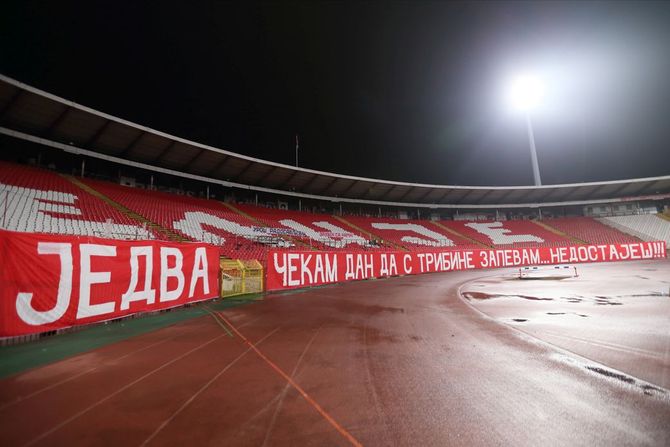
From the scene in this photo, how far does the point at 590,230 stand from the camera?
37156 millimetres

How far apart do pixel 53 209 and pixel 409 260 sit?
73.8 feet

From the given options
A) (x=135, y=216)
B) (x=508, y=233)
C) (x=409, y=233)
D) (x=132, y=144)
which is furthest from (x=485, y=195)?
(x=132, y=144)

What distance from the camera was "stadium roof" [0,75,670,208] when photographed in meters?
15.5

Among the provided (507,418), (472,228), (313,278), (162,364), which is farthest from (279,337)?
(472,228)

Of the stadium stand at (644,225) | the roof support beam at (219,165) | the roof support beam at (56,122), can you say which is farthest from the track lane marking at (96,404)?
the stadium stand at (644,225)

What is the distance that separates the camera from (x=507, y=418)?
239 centimetres

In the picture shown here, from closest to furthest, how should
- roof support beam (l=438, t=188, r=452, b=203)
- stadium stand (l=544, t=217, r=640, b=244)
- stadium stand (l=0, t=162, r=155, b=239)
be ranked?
stadium stand (l=0, t=162, r=155, b=239) < stadium stand (l=544, t=217, r=640, b=244) < roof support beam (l=438, t=188, r=452, b=203)

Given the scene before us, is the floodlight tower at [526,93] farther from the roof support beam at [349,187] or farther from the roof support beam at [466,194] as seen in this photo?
the roof support beam at [349,187]

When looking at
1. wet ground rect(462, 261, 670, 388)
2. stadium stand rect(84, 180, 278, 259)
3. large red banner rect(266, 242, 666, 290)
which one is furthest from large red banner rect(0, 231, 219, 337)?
stadium stand rect(84, 180, 278, 259)

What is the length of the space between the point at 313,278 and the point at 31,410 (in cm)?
1274

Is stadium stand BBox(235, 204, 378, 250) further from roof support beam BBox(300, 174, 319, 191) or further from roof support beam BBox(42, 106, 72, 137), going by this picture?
roof support beam BBox(42, 106, 72, 137)

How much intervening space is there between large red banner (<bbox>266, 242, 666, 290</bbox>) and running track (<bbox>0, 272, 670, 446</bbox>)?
29.0 feet

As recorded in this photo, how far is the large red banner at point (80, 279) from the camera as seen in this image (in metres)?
4.66

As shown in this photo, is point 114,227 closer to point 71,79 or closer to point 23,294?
point 71,79
